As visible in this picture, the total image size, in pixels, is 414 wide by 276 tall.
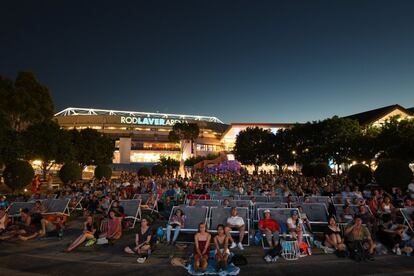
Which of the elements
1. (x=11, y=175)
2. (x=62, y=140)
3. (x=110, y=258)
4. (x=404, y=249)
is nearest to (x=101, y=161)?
(x=62, y=140)

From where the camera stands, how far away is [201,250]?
7309 millimetres

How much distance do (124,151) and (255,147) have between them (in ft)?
124

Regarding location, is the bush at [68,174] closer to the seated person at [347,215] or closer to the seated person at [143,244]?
the seated person at [143,244]

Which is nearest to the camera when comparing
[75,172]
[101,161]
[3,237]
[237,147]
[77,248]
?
[77,248]

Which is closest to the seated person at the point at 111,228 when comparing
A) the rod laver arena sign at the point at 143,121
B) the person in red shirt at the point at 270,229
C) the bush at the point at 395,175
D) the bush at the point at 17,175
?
the person in red shirt at the point at 270,229

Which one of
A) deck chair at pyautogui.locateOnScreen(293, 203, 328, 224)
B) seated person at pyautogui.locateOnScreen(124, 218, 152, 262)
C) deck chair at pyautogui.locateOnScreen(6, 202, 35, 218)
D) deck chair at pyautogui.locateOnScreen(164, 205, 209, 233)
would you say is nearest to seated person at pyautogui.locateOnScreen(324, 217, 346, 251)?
deck chair at pyautogui.locateOnScreen(293, 203, 328, 224)

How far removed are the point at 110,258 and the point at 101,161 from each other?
39052 millimetres

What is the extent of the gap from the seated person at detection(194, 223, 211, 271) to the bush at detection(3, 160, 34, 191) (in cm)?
1893

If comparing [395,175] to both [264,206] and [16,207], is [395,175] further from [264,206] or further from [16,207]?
[16,207]

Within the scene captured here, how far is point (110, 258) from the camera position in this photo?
7902 millimetres

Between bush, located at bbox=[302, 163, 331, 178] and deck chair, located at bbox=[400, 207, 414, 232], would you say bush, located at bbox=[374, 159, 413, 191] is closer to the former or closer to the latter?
bush, located at bbox=[302, 163, 331, 178]

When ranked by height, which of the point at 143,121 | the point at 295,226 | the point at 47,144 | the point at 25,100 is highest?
the point at 143,121

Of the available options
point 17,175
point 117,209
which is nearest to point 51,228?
point 117,209

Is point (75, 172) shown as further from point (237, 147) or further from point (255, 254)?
point (237, 147)
